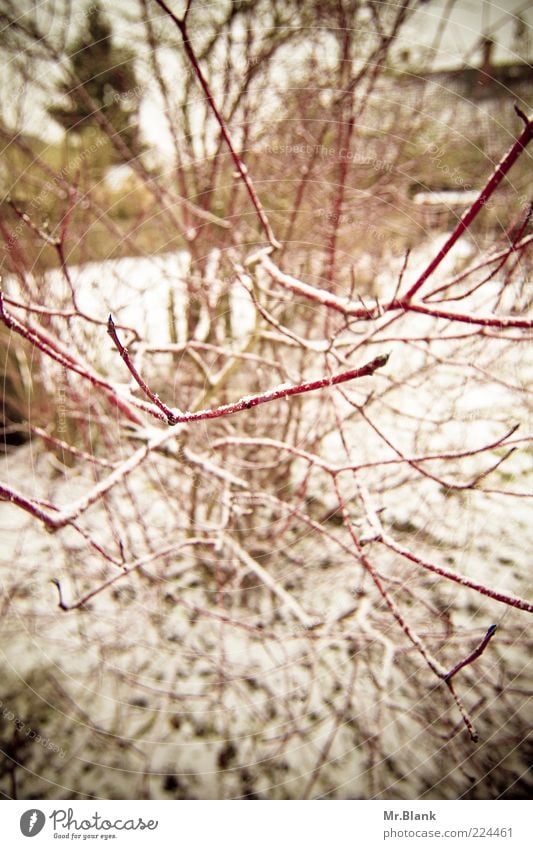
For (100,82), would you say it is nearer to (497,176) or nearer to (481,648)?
(497,176)

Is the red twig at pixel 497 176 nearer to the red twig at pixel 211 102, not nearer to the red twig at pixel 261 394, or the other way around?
the red twig at pixel 261 394

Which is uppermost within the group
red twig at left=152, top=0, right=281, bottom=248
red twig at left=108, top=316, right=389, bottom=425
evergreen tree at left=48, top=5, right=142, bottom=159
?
evergreen tree at left=48, top=5, right=142, bottom=159

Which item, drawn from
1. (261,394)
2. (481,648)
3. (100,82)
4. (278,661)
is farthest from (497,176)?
(100,82)

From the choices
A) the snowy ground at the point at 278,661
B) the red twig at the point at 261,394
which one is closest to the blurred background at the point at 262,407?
the snowy ground at the point at 278,661

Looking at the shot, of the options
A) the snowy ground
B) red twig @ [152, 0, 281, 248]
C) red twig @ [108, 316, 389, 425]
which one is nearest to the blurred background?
the snowy ground

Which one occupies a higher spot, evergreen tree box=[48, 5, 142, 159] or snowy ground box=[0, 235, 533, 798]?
evergreen tree box=[48, 5, 142, 159]

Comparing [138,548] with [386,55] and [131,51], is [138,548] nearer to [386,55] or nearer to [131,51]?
[131,51]

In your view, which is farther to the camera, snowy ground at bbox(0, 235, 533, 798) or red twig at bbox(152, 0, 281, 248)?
snowy ground at bbox(0, 235, 533, 798)

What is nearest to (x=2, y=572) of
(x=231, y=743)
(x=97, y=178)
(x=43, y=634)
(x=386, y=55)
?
(x=43, y=634)

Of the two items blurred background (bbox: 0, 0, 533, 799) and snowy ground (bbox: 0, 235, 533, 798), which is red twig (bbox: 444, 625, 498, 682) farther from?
snowy ground (bbox: 0, 235, 533, 798)
